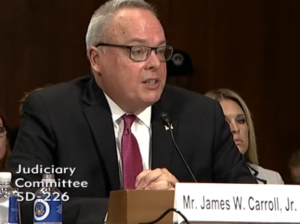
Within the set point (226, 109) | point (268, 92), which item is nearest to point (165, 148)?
point (226, 109)

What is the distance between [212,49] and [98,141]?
2734 mm

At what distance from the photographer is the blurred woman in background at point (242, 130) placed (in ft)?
13.6

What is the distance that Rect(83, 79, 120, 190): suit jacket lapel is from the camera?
9.06 ft

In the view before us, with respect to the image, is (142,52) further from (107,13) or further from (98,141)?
(98,141)

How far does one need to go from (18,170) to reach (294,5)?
342cm

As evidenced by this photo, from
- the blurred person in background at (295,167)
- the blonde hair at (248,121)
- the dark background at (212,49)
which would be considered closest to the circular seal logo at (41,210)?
the blonde hair at (248,121)

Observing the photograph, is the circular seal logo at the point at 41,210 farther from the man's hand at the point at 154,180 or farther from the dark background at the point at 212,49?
the dark background at the point at 212,49

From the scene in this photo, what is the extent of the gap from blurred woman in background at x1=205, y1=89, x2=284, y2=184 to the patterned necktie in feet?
4.81

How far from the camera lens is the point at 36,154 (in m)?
2.71

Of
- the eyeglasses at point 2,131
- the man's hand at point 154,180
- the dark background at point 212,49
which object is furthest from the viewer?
the dark background at point 212,49

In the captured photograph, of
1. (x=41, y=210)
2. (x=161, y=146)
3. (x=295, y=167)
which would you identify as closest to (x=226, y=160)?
(x=161, y=146)

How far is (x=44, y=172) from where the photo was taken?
2.69 meters

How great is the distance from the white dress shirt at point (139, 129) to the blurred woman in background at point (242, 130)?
136 centimetres

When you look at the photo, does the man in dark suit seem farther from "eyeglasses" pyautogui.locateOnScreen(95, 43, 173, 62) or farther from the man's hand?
the man's hand
